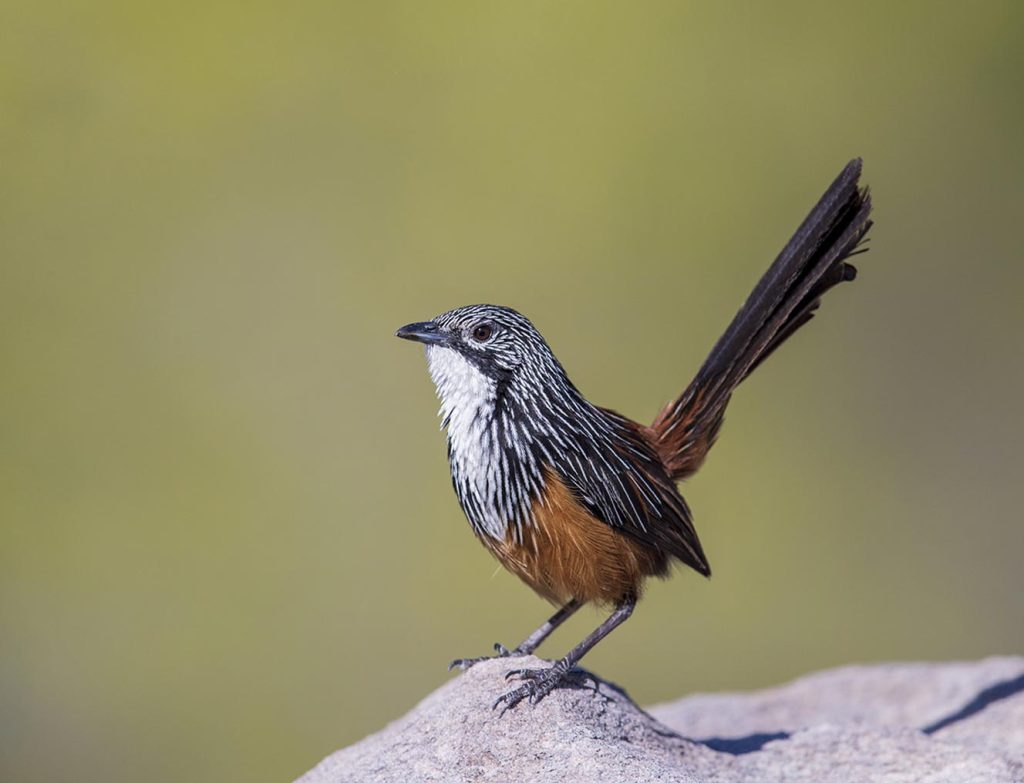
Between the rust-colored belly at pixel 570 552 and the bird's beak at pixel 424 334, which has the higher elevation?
the bird's beak at pixel 424 334

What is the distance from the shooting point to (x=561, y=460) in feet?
15.3

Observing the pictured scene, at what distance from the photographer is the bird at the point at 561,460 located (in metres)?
4.58

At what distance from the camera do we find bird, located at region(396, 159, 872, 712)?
15.0ft

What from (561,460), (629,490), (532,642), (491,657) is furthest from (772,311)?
(491,657)

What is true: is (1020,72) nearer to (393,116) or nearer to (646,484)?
(393,116)

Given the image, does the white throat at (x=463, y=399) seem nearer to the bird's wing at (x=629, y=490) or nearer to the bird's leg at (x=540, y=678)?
the bird's wing at (x=629, y=490)

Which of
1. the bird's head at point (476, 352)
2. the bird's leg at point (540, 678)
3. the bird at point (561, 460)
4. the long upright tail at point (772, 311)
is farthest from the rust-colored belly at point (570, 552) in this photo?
the long upright tail at point (772, 311)

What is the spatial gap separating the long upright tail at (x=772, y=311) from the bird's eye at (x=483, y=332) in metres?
0.92

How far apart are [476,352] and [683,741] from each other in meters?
1.62

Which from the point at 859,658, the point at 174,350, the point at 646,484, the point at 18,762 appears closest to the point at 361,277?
the point at 174,350

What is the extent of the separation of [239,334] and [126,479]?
1.45 meters

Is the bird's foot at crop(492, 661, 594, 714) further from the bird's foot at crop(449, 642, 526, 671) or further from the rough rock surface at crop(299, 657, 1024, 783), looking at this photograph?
the bird's foot at crop(449, 642, 526, 671)

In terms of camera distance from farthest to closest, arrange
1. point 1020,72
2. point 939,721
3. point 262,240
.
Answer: point 1020,72 → point 262,240 → point 939,721

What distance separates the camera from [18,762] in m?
9.20
